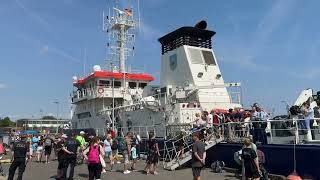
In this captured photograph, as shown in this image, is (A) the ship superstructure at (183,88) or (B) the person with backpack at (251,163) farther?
(A) the ship superstructure at (183,88)

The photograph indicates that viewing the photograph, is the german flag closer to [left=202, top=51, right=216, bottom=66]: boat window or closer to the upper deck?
the upper deck

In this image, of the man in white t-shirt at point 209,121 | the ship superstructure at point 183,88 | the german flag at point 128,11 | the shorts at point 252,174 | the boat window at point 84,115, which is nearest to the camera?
the shorts at point 252,174

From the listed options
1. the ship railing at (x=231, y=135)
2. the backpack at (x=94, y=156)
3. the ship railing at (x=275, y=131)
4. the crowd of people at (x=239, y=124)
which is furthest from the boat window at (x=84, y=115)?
the backpack at (x=94, y=156)

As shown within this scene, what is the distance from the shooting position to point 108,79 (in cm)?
2870

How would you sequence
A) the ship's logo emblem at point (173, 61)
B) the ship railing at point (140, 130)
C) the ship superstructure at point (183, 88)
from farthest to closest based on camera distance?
the ship's logo emblem at point (173, 61) < the ship railing at point (140, 130) < the ship superstructure at point (183, 88)

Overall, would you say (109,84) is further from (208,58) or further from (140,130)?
(208,58)

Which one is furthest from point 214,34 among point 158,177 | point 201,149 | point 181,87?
point 201,149

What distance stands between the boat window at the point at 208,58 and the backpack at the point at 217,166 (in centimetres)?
869

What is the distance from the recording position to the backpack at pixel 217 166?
13.6 meters

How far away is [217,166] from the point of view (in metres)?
13.7

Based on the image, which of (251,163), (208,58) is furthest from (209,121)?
(208,58)

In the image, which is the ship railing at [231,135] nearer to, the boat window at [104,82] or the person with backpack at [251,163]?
the person with backpack at [251,163]

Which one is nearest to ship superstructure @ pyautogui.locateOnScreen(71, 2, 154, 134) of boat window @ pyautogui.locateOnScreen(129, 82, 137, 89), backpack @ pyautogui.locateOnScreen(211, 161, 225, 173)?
boat window @ pyautogui.locateOnScreen(129, 82, 137, 89)

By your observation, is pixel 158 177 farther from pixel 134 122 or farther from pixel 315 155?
pixel 134 122
